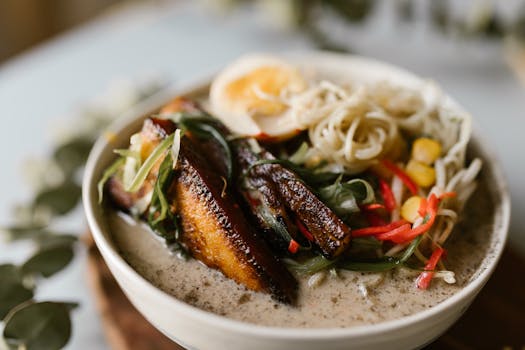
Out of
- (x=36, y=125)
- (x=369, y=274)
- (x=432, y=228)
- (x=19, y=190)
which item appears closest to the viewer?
(x=369, y=274)

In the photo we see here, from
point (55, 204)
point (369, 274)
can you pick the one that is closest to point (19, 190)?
point (55, 204)

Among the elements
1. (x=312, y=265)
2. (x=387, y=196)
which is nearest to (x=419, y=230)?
→ (x=387, y=196)

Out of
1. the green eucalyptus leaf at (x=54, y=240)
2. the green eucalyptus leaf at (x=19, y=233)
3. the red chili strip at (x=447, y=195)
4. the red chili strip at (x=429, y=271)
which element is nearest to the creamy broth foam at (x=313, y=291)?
the red chili strip at (x=429, y=271)

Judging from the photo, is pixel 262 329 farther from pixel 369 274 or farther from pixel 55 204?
pixel 55 204

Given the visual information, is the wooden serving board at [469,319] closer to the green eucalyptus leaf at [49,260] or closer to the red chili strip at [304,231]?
the green eucalyptus leaf at [49,260]

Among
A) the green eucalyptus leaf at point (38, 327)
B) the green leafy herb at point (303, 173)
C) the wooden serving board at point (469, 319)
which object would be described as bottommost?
the wooden serving board at point (469, 319)

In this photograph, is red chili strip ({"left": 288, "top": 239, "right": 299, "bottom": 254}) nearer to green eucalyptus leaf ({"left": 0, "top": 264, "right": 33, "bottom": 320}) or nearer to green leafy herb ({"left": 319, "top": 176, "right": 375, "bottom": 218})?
green leafy herb ({"left": 319, "top": 176, "right": 375, "bottom": 218})
